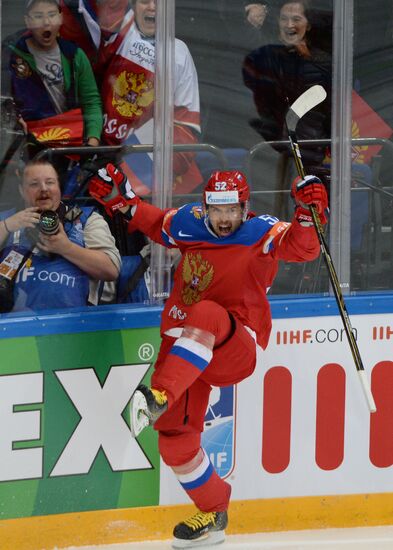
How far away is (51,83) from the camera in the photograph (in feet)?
15.9

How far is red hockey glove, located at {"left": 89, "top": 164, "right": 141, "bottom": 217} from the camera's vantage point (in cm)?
493

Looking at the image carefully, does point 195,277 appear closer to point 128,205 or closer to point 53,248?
point 128,205

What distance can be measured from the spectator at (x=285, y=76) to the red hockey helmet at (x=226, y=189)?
1.48 ft

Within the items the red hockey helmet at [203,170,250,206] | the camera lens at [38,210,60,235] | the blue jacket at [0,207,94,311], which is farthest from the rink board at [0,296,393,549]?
the red hockey helmet at [203,170,250,206]

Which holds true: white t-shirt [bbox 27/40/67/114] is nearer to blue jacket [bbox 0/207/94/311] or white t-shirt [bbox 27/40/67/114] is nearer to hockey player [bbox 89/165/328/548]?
hockey player [bbox 89/165/328/548]

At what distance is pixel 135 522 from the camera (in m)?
5.16

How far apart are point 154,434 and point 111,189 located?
Answer: 91cm

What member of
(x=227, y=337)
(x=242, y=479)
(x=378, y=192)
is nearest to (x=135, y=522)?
(x=242, y=479)

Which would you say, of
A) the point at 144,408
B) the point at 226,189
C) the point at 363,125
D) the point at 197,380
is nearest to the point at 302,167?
the point at 226,189

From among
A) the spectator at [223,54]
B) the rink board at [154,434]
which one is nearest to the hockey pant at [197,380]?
the rink board at [154,434]

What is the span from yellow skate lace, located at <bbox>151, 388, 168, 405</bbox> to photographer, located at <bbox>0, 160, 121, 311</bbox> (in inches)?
22.6

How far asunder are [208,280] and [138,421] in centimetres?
61

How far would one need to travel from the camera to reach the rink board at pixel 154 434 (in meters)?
4.93

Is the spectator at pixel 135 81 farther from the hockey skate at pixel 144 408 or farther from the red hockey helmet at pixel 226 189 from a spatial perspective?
the hockey skate at pixel 144 408
